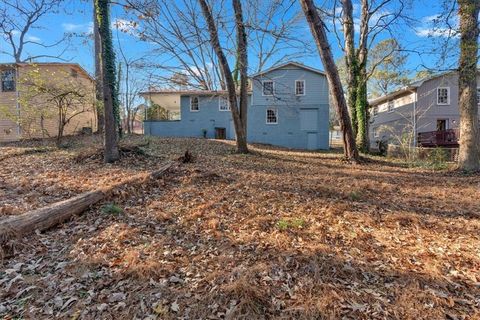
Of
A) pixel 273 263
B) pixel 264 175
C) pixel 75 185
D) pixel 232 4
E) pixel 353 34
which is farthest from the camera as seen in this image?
pixel 353 34

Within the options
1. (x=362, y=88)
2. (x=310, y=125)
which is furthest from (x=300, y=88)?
(x=362, y=88)

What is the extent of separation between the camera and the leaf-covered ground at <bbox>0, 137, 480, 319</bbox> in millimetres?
2537

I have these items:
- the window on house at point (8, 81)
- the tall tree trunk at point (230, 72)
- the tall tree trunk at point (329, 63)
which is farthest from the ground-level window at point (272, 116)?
the window on house at point (8, 81)

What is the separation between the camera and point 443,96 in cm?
2119

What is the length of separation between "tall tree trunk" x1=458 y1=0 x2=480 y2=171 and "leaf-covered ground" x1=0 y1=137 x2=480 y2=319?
168 inches

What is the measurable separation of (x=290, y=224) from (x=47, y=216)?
340 cm

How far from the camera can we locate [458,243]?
12.3ft

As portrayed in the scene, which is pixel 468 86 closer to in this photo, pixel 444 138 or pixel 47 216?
pixel 444 138

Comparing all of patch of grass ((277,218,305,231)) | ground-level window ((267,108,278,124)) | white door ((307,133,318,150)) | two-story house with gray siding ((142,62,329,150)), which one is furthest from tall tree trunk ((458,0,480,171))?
ground-level window ((267,108,278,124))

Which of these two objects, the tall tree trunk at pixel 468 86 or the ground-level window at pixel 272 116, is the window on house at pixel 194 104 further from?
the tall tree trunk at pixel 468 86

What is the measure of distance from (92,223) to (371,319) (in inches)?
149

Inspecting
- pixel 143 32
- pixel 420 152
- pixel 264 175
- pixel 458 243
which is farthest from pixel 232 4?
pixel 458 243

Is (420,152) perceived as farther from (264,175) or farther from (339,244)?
(339,244)

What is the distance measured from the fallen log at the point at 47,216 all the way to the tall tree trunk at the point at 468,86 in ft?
34.2
